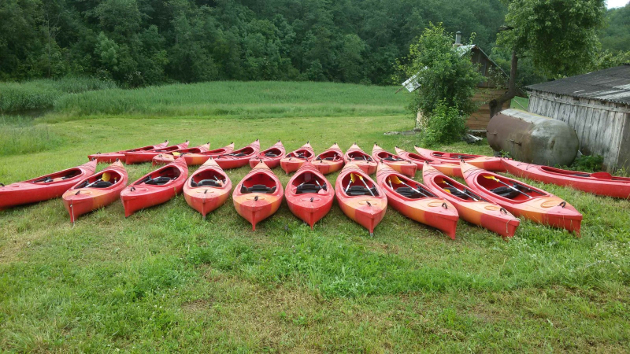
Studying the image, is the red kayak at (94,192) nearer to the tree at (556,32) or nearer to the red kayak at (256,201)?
the red kayak at (256,201)

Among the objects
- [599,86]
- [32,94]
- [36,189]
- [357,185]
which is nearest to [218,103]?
[32,94]

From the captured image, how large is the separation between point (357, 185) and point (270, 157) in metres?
3.14

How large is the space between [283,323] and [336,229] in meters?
2.38

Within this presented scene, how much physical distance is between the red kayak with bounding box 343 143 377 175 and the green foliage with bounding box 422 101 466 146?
3.14 m

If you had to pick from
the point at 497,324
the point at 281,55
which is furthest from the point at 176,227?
the point at 281,55

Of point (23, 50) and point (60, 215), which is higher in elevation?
point (23, 50)

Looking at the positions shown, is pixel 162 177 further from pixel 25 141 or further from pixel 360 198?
pixel 25 141

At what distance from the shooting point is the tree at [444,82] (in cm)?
1211

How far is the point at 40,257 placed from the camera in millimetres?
5016

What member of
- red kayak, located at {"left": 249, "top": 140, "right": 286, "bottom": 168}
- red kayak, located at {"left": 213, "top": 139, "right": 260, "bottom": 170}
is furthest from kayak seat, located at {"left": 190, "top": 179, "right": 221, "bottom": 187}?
red kayak, located at {"left": 213, "top": 139, "right": 260, "bottom": 170}

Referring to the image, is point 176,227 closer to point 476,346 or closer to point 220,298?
point 220,298

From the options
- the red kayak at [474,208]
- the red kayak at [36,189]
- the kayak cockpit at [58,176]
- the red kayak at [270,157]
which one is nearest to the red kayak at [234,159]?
the red kayak at [270,157]

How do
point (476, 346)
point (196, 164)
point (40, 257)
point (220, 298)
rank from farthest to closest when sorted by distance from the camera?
point (196, 164), point (40, 257), point (220, 298), point (476, 346)

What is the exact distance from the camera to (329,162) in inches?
358
